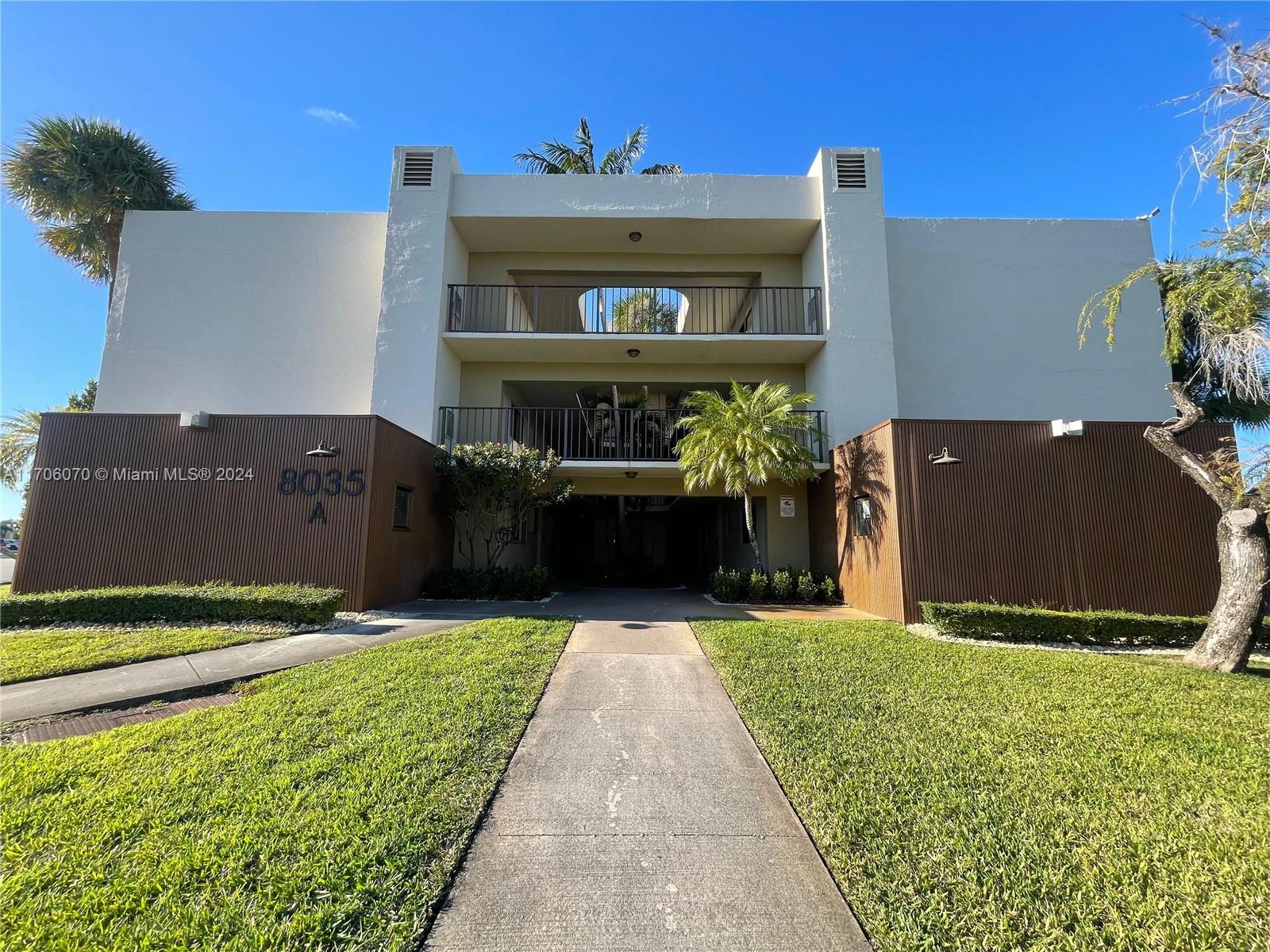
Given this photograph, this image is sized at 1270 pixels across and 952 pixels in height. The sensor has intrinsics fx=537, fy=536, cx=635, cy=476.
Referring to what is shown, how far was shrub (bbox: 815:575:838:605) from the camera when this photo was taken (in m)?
10.5

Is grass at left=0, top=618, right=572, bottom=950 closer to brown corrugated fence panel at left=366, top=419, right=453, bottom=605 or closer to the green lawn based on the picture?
the green lawn

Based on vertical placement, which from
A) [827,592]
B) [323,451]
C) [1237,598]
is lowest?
[827,592]

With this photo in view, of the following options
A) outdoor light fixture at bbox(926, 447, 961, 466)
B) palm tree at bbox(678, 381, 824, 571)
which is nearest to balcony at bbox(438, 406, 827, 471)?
palm tree at bbox(678, 381, 824, 571)

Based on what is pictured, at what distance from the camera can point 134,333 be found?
12445 mm

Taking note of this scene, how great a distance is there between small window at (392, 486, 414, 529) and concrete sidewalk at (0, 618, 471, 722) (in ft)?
8.95

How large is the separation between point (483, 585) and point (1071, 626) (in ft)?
30.1

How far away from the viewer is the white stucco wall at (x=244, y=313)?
12367 millimetres

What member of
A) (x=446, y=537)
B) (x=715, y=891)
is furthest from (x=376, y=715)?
(x=446, y=537)

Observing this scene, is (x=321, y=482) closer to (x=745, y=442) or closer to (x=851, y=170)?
(x=745, y=442)

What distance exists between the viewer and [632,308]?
13570 millimetres

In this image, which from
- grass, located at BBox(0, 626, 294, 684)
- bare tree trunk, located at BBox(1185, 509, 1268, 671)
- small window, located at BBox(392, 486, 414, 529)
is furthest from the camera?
small window, located at BBox(392, 486, 414, 529)

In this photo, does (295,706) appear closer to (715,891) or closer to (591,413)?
(715,891)

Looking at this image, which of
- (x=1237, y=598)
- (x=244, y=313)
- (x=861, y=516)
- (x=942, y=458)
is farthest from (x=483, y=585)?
(x=1237, y=598)

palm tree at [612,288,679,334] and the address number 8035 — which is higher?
palm tree at [612,288,679,334]
